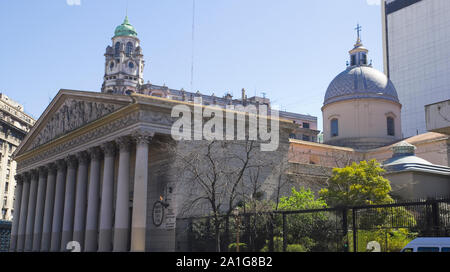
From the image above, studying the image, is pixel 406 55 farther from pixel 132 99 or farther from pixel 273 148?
pixel 132 99

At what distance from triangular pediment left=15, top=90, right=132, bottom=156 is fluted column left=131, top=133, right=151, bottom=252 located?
3.17 m

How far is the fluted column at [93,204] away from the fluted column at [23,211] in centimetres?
1598

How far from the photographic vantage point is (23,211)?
4981cm

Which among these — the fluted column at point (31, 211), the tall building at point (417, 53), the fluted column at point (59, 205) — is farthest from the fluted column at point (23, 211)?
the tall building at point (417, 53)

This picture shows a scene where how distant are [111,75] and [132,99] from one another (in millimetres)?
76444

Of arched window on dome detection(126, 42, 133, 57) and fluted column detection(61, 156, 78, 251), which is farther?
arched window on dome detection(126, 42, 133, 57)

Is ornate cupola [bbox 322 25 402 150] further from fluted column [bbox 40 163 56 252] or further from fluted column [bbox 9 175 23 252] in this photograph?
fluted column [bbox 9 175 23 252]

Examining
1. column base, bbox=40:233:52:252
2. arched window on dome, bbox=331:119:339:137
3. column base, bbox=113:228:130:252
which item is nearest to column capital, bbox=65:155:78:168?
column base, bbox=40:233:52:252

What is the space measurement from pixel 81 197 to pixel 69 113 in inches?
295

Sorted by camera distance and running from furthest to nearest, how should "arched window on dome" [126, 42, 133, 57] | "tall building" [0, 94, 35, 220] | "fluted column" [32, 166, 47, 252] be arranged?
"arched window on dome" [126, 42, 133, 57] < "tall building" [0, 94, 35, 220] < "fluted column" [32, 166, 47, 252]

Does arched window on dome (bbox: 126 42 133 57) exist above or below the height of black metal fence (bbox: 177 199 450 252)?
above

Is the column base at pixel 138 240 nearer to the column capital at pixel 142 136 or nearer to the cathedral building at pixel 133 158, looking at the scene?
the cathedral building at pixel 133 158

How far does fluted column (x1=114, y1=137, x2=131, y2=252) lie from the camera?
31.4 metres
